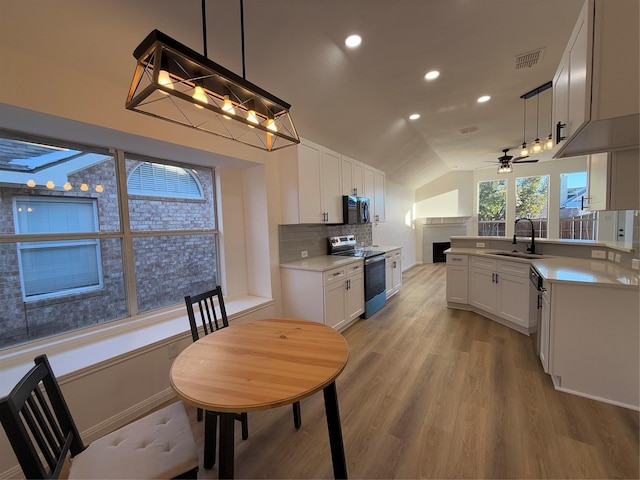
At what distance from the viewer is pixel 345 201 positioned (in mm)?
4035

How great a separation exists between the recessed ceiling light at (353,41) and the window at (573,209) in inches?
297

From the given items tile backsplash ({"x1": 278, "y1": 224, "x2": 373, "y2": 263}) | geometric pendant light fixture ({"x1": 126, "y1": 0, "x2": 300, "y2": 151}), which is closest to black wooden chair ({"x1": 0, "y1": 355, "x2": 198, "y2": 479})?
geometric pendant light fixture ({"x1": 126, "y1": 0, "x2": 300, "y2": 151})

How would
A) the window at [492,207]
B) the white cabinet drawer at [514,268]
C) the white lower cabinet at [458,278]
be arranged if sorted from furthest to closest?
the window at [492,207] < the white lower cabinet at [458,278] < the white cabinet drawer at [514,268]

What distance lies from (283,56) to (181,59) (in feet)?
4.60

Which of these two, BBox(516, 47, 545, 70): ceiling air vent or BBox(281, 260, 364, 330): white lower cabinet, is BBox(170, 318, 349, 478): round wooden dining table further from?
BBox(516, 47, 545, 70): ceiling air vent

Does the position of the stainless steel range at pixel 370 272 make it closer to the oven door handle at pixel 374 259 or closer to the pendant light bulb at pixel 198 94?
the oven door handle at pixel 374 259

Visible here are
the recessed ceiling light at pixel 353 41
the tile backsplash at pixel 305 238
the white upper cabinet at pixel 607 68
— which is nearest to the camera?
the white upper cabinet at pixel 607 68

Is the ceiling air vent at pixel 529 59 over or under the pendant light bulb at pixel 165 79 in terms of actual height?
over

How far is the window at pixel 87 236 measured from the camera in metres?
1.93

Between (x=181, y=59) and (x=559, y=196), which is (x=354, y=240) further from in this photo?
(x=559, y=196)

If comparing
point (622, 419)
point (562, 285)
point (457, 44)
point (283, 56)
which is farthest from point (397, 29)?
point (622, 419)

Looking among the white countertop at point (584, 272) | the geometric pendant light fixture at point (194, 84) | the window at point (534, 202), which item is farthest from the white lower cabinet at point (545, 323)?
the window at point (534, 202)

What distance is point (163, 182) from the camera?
278cm

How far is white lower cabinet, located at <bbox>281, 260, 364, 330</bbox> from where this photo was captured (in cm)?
314
